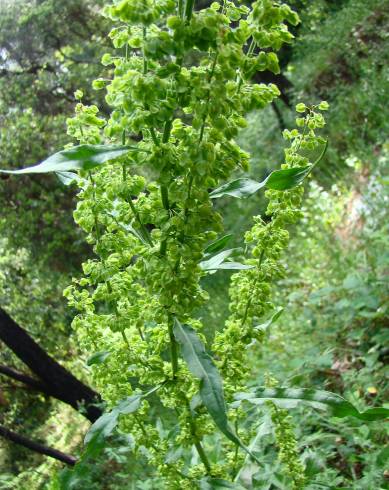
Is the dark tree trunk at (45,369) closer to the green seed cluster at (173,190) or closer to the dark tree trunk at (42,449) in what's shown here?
the dark tree trunk at (42,449)

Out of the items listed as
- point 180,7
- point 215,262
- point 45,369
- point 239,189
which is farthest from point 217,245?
point 45,369

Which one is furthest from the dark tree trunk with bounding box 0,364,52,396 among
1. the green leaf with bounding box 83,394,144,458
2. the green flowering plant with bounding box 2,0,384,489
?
the green leaf with bounding box 83,394,144,458

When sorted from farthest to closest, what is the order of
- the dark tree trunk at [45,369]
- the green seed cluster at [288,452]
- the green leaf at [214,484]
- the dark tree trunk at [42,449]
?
the dark tree trunk at [45,369] < the dark tree trunk at [42,449] < the green seed cluster at [288,452] < the green leaf at [214,484]

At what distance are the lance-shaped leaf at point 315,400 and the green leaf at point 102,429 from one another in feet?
0.94

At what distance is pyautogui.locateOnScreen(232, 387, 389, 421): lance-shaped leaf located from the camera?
128 centimetres

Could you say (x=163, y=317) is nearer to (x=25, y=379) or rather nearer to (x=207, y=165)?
(x=207, y=165)

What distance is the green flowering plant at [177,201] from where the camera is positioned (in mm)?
1071

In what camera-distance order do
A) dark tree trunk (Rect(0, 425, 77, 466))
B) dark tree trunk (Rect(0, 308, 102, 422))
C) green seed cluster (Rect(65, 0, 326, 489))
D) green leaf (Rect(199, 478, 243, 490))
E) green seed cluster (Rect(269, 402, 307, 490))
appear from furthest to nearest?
dark tree trunk (Rect(0, 308, 102, 422)), dark tree trunk (Rect(0, 425, 77, 466)), green seed cluster (Rect(269, 402, 307, 490)), green leaf (Rect(199, 478, 243, 490)), green seed cluster (Rect(65, 0, 326, 489))

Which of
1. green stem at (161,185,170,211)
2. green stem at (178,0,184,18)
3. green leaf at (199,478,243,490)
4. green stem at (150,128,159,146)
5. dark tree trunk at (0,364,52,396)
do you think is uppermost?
dark tree trunk at (0,364,52,396)

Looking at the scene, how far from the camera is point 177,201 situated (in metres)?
1.18

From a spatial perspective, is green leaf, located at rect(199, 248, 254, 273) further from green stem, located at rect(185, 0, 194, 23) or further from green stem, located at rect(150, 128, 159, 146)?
green stem, located at rect(185, 0, 194, 23)

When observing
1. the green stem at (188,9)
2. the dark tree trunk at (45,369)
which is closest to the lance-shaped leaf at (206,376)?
the green stem at (188,9)

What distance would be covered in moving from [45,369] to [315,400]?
2994mm

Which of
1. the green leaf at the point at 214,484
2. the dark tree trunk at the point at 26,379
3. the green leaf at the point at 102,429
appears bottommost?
the green leaf at the point at 214,484
